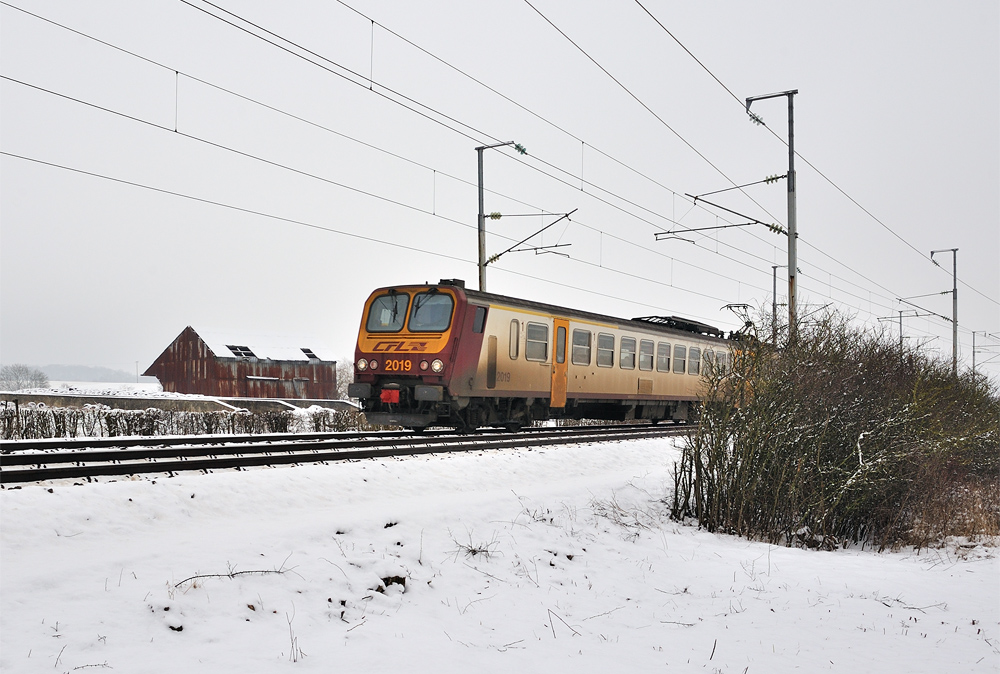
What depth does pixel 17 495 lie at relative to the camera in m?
6.86

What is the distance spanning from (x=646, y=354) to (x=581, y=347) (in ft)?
11.0

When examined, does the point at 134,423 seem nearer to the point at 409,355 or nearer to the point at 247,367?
the point at 409,355

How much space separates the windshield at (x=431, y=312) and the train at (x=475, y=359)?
0.02 m

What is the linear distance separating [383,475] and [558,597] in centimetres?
348

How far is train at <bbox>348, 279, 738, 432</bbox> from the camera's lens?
1470 centimetres

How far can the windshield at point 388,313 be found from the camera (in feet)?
51.1

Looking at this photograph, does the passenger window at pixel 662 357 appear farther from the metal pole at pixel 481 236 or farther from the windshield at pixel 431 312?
the windshield at pixel 431 312

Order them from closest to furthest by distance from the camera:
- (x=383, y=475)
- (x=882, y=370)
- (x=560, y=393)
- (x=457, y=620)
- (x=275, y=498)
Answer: (x=457, y=620) → (x=275, y=498) → (x=383, y=475) → (x=882, y=370) → (x=560, y=393)

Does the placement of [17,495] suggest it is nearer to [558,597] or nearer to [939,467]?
[558,597]

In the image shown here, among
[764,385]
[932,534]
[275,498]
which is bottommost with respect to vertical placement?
[932,534]

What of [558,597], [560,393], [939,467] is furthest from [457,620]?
[560,393]

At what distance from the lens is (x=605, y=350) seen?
1872cm

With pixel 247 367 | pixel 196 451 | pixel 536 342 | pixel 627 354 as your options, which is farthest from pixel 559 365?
pixel 247 367

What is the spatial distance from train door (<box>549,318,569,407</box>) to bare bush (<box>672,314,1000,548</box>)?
19.6 ft
